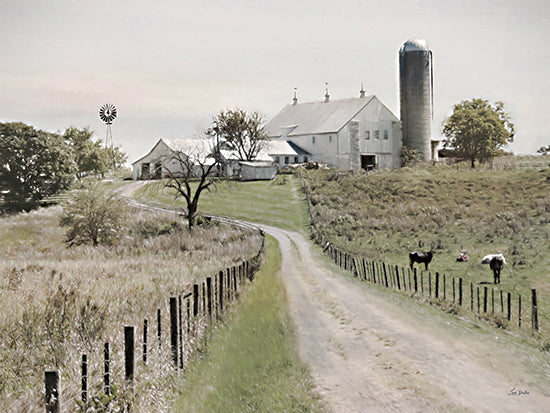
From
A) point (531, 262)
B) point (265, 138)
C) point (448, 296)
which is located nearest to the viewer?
point (448, 296)

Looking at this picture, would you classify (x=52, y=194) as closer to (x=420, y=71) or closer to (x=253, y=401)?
(x=253, y=401)

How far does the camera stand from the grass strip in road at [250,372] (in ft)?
26.1

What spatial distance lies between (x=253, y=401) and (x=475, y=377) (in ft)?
13.2

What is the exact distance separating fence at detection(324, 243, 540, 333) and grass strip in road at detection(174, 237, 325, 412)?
22.5 ft

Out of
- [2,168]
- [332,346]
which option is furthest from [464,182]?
[332,346]

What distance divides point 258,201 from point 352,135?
1220 inches

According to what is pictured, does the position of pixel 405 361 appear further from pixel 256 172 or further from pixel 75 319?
pixel 256 172

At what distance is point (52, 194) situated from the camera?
45.8 meters

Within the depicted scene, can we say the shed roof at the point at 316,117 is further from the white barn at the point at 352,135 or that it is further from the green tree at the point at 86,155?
the green tree at the point at 86,155

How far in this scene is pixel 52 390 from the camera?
522cm

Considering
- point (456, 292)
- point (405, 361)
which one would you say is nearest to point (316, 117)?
point (456, 292)

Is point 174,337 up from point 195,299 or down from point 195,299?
down

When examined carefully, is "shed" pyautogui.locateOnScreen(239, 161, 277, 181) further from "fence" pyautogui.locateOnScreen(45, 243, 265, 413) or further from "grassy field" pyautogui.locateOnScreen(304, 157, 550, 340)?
"fence" pyautogui.locateOnScreen(45, 243, 265, 413)

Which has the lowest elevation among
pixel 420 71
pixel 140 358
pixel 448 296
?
pixel 448 296
